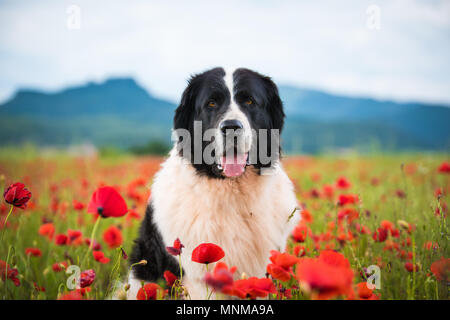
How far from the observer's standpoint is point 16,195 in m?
1.39

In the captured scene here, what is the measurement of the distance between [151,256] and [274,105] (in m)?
1.73

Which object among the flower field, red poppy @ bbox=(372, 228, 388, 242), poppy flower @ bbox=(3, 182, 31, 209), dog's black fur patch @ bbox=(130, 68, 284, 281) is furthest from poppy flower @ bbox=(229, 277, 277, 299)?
red poppy @ bbox=(372, 228, 388, 242)

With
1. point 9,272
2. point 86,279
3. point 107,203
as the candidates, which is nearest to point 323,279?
point 107,203

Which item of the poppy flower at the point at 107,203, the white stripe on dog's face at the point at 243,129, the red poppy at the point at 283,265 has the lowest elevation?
the red poppy at the point at 283,265

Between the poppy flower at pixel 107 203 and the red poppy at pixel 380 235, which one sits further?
the red poppy at pixel 380 235

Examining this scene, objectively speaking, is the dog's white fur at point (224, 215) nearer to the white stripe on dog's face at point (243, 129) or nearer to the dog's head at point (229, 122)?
the dog's head at point (229, 122)

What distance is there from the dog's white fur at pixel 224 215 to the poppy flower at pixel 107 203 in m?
0.86

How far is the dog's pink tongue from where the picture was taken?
7.64 feet

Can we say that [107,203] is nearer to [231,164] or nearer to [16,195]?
[16,195]

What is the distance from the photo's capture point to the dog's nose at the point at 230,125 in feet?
7.00

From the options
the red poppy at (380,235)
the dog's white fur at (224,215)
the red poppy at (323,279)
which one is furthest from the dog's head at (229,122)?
the red poppy at (323,279)

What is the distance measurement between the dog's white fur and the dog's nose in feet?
1.51
